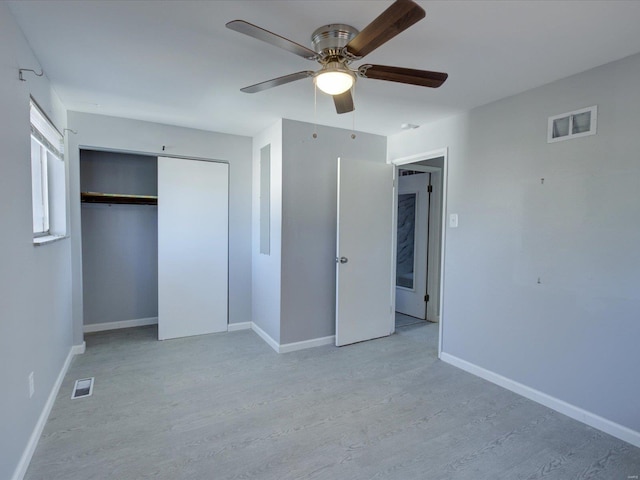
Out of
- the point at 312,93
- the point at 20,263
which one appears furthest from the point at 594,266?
the point at 20,263

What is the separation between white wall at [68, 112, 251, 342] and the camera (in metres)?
3.40

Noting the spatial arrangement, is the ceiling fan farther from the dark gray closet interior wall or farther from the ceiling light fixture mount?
the dark gray closet interior wall

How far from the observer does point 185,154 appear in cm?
391

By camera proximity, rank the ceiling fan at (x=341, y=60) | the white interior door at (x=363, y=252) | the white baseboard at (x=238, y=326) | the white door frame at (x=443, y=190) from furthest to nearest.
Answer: the white baseboard at (x=238, y=326) < the white interior door at (x=363, y=252) < the white door frame at (x=443, y=190) < the ceiling fan at (x=341, y=60)

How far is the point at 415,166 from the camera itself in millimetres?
4508

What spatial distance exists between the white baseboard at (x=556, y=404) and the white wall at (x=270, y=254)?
1921mm

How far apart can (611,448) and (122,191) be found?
5111 mm

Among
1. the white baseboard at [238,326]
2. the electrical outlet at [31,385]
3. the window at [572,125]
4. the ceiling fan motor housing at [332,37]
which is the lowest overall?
the white baseboard at [238,326]

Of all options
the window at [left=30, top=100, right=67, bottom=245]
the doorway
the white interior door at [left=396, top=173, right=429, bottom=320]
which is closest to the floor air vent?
the window at [left=30, top=100, right=67, bottom=245]

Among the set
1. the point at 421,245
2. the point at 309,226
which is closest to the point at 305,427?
the point at 309,226

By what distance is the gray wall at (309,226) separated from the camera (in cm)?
351

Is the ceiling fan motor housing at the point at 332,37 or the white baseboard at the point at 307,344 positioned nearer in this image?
the ceiling fan motor housing at the point at 332,37

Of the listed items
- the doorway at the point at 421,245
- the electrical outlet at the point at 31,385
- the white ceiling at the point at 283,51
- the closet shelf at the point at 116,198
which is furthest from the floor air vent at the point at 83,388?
the doorway at the point at 421,245

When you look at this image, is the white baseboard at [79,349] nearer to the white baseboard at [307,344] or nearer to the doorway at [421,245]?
the white baseboard at [307,344]
